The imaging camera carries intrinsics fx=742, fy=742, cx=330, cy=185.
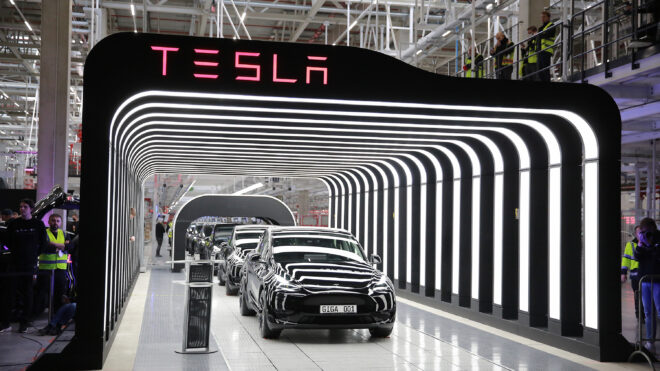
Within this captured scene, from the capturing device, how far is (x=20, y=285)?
36.9 ft

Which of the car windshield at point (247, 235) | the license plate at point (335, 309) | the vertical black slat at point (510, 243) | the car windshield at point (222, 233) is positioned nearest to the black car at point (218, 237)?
the car windshield at point (222, 233)

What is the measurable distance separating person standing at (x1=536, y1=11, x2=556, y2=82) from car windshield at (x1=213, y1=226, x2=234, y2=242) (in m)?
12.0

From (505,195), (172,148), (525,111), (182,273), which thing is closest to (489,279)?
(505,195)

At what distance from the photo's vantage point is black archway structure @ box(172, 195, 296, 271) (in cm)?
2355

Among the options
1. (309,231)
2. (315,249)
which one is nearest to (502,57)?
(309,231)

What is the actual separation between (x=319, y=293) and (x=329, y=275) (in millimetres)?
495

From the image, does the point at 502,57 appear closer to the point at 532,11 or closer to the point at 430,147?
the point at 430,147

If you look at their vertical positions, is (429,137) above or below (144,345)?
above

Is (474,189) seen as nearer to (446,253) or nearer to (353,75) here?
(446,253)

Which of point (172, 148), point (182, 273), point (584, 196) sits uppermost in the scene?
point (172, 148)

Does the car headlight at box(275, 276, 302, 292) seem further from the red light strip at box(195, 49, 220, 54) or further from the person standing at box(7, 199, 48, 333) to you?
the person standing at box(7, 199, 48, 333)

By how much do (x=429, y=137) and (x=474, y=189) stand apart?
175cm

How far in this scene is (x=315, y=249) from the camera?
1123 centimetres

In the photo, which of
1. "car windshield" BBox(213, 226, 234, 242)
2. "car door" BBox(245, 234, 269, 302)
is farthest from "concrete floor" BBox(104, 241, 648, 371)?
"car windshield" BBox(213, 226, 234, 242)
